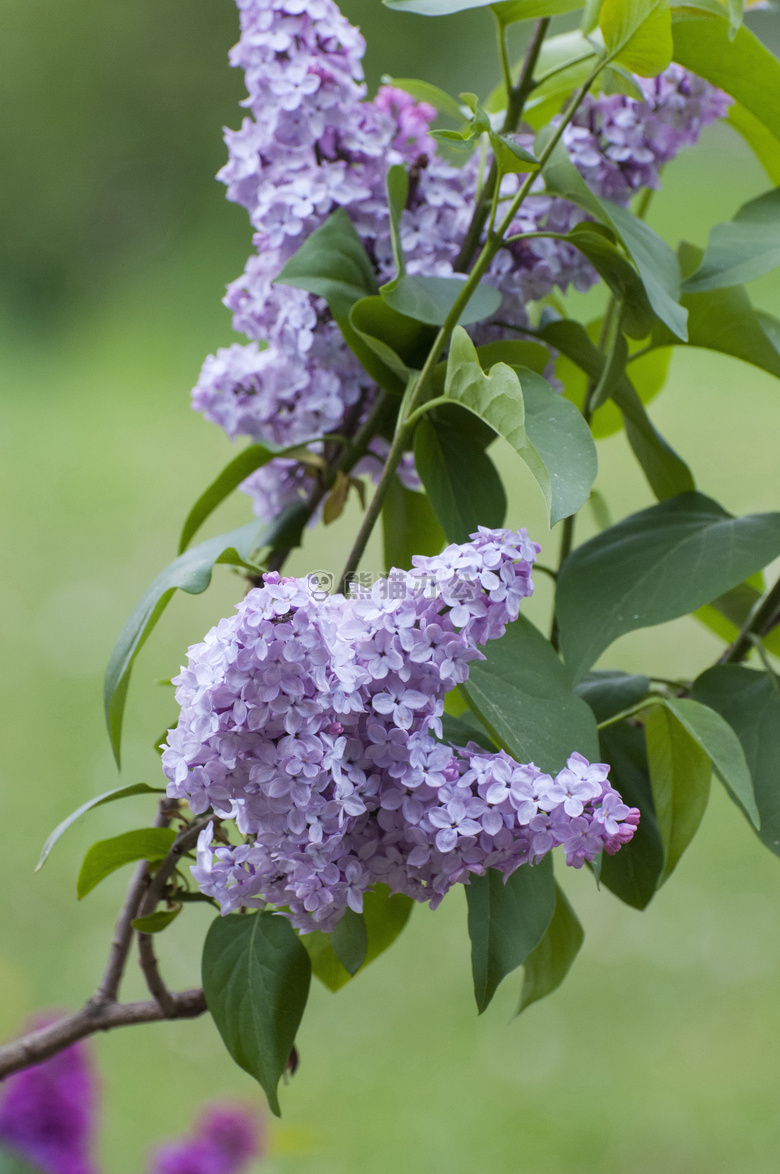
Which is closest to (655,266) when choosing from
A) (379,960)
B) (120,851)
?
(120,851)

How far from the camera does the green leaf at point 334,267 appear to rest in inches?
12.3

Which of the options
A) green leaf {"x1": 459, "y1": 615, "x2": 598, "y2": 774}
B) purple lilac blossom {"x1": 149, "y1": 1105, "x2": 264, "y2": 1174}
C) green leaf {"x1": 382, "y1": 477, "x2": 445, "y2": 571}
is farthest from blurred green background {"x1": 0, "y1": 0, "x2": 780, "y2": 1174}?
green leaf {"x1": 459, "y1": 615, "x2": 598, "y2": 774}

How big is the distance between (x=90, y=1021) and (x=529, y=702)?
193mm

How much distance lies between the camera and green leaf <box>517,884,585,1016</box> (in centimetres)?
35

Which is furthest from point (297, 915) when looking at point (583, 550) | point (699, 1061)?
point (699, 1061)

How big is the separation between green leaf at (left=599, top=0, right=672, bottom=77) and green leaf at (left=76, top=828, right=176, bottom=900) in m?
0.24

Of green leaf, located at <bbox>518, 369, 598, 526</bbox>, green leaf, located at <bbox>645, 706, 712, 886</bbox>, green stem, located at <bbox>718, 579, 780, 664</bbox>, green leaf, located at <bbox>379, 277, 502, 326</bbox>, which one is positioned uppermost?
green leaf, located at <bbox>379, 277, 502, 326</bbox>

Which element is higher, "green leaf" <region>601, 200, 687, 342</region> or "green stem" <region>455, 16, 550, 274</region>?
"green stem" <region>455, 16, 550, 274</region>

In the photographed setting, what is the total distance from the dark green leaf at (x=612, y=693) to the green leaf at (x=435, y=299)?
0.41 feet

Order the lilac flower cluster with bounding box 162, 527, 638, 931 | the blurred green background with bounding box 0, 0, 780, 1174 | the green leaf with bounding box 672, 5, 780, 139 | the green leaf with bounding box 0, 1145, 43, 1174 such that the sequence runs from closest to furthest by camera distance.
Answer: the lilac flower cluster with bounding box 162, 527, 638, 931 < the green leaf with bounding box 672, 5, 780, 139 < the green leaf with bounding box 0, 1145, 43, 1174 < the blurred green background with bounding box 0, 0, 780, 1174

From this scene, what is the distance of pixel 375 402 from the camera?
0.37m

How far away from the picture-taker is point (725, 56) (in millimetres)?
329

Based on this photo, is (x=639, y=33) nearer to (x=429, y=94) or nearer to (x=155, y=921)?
(x=429, y=94)

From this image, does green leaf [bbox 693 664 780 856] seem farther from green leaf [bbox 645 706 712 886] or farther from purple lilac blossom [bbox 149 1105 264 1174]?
purple lilac blossom [bbox 149 1105 264 1174]
